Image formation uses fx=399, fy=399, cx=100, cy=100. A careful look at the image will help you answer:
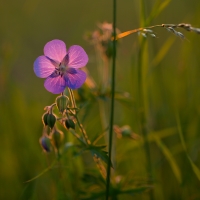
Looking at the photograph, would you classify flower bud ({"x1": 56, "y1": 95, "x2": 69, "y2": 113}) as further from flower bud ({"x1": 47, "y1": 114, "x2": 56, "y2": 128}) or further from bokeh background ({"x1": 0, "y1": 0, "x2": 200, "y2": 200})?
bokeh background ({"x1": 0, "y1": 0, "x2": 200, "y2": 200})

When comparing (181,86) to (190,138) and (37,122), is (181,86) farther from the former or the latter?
(37,122)

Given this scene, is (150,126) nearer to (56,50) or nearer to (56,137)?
(56,137)

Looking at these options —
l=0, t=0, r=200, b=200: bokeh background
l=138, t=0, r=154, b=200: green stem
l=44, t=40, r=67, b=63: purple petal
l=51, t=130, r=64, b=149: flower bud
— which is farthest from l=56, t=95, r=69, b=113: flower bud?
l=138, t=0, r=154, b=200: green stem

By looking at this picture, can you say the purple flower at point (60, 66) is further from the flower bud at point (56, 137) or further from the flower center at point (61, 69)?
the flower bud at point (56, 137)

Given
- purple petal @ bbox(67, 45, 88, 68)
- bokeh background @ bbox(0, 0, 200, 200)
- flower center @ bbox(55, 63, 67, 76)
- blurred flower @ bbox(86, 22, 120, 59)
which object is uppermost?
blurred flower @ bbox(86, 22, 120, 59)

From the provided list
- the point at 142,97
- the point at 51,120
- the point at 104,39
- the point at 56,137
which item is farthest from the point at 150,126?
the point at 51,120

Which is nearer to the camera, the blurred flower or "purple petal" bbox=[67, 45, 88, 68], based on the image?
"purple petal" bbox=[67, 45, 88, 68]
